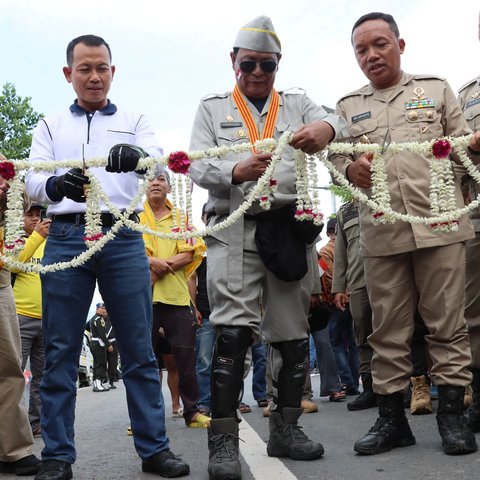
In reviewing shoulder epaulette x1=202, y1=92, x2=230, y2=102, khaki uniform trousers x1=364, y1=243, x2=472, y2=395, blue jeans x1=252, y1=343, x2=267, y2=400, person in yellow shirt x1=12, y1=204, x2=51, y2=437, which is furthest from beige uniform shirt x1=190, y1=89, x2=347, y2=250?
blue jeans x1=252, y1=343, x2=267, y2=400

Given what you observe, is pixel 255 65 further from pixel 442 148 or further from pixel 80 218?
pixel 80 218

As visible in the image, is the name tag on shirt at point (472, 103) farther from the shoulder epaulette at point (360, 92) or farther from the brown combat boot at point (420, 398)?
the brown combat boot at point (420, 398)

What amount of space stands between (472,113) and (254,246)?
6.29 feet

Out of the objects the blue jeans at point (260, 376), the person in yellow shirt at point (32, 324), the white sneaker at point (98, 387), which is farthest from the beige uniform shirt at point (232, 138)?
the white sneaker at point (98, 387)

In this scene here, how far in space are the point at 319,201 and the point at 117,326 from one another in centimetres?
136

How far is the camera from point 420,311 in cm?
447

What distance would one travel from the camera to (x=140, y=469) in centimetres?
428

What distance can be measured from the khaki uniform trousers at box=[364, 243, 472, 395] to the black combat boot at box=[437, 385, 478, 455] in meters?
0.06

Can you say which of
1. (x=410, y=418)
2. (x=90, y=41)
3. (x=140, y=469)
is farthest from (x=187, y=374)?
(x=90, y=41)

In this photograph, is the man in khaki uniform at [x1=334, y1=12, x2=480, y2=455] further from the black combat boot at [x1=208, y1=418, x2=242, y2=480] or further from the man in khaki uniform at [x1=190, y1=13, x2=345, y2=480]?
the black combat boot at [x1=208, y1=418, x2=242, y2=480]

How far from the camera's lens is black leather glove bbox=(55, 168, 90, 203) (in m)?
3.93

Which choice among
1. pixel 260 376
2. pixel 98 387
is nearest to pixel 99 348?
pixel 98 387

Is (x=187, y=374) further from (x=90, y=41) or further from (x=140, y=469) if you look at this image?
(x=90, y=41)

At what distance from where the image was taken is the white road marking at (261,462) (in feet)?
12.5
